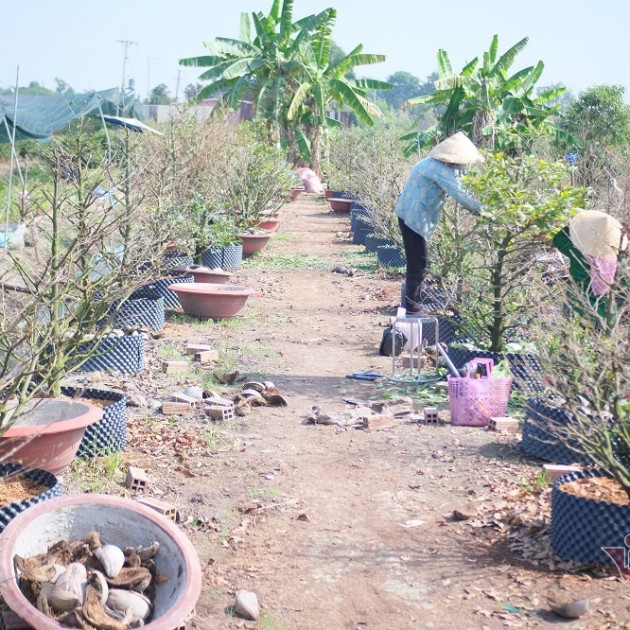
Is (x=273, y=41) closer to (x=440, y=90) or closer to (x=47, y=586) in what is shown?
(x=440, y=90)

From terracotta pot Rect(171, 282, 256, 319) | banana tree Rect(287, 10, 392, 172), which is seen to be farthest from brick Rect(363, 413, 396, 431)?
banana tree Rect(287, 10, 392, 172)

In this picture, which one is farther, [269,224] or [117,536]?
[269,224]

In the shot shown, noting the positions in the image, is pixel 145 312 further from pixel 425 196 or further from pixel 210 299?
pixel 425 196

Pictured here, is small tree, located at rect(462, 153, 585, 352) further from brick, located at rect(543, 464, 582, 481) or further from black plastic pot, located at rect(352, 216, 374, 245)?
black plastic pot, located at rect(352, 216, 374, 245)

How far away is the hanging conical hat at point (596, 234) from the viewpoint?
237 inches

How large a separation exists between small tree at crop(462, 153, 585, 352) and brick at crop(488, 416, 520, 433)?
0.97 m

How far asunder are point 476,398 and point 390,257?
8.18 metres

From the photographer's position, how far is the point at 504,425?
6023 mm

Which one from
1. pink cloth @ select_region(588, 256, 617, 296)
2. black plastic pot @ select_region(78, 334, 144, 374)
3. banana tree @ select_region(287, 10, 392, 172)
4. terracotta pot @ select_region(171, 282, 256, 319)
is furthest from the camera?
banana tree @ select_region(287, 10, 392, 172)

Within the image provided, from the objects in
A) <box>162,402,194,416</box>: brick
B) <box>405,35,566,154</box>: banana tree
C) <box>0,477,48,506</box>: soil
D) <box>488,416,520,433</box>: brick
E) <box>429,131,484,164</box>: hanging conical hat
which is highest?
<box>405,35,566,154</box>: banana tree

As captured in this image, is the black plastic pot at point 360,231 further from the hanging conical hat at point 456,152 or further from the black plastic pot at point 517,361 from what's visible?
the black plastic pot at point 517,361

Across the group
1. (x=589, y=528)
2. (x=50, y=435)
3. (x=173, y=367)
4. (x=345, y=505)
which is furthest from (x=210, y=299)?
(x=589, y=528)

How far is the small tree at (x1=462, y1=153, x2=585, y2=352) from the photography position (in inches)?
258

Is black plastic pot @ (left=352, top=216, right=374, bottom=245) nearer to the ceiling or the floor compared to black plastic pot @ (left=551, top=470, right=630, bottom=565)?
nearer to the ceiling
